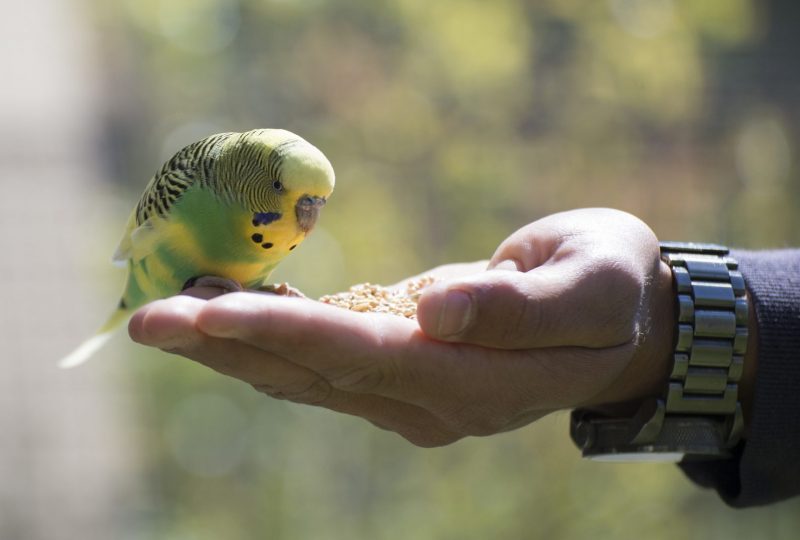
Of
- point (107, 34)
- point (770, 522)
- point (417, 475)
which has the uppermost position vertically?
point (107, 34)

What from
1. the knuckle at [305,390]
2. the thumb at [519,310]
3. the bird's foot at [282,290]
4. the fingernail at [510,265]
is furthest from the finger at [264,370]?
the bird's foot at [282,290]

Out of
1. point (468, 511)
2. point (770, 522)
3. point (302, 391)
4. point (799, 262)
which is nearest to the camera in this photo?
point (302, 391)

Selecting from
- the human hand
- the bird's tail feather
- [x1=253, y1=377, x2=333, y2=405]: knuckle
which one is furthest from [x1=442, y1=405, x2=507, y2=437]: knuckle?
the bird's tail feather

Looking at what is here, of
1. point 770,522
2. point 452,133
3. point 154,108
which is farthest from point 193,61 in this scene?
point 770,522

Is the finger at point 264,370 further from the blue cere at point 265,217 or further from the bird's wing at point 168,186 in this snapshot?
the bird's wing at point 168,186

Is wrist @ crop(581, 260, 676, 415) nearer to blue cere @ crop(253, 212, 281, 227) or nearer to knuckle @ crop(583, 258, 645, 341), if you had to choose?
knuckle @ crop(583, 258, 645, 341)

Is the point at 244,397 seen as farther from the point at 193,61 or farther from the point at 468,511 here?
the point at 193,61
